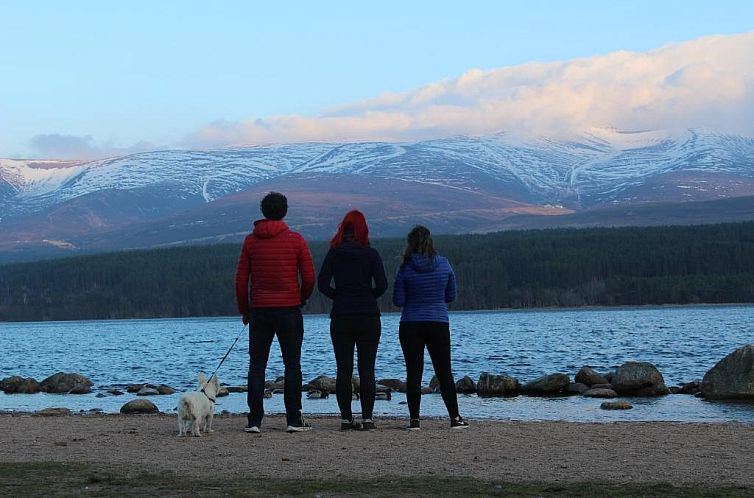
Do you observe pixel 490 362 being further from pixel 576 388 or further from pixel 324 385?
pixel 324 385

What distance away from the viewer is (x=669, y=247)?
15088 cm

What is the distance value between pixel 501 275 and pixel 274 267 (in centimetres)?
13563

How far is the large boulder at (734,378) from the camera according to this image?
28328 mm

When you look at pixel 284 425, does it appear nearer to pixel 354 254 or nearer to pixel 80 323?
pixel 354 254

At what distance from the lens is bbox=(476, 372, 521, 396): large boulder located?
3216cm

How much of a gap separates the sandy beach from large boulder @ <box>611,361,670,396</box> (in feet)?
39.7

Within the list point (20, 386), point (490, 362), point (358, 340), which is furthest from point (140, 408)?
point (490, 362)

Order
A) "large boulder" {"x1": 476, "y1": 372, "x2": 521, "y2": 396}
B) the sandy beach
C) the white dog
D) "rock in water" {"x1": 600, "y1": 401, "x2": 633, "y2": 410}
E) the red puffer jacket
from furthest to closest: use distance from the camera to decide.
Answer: "large boulder" {"x1": 476, "y1": 372, "x2": 521, "y2": 396}
"rock in water" {"x1": 600, "y1": 401, "x2": 633, "y2": 410}
the white dog
the red puffer jacket
the sandy beach

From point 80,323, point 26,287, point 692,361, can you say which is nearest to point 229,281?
point 80,323

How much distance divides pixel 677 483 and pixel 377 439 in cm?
490

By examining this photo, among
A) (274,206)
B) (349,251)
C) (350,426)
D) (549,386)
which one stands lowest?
(549,386)

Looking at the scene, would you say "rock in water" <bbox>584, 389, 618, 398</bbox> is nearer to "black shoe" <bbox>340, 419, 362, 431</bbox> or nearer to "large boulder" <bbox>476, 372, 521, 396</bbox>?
A: "large boulder" <bbox>476, 372, 521, 396</bbox>

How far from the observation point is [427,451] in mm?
14898

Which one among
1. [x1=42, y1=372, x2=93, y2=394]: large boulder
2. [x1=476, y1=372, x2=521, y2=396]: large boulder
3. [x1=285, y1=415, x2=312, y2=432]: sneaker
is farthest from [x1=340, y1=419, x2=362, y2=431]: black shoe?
[x1=42, y1=372, x2=93, y2=394]: large boulder
